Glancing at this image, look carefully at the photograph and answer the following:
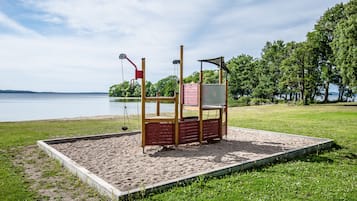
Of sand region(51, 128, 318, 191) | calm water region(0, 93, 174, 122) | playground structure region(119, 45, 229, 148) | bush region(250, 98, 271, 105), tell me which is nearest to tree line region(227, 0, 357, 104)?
bush region(250, 98, 271, 105)

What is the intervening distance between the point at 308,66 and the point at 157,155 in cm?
2903

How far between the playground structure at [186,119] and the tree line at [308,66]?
7074mm

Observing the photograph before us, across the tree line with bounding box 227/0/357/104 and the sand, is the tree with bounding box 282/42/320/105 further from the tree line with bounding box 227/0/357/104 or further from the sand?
Answer: the sand

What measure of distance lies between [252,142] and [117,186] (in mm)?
4837

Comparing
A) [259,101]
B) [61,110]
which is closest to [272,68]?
[259,101]

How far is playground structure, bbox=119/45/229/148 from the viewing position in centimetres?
666

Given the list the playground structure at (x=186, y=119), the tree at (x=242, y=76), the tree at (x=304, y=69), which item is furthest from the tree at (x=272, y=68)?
the playground structure at (x=186, y=119)

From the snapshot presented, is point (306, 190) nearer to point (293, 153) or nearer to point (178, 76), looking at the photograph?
point (293, 153)

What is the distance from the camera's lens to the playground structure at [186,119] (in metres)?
6.66

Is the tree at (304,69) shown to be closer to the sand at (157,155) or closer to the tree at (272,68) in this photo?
the tree at (272,68)

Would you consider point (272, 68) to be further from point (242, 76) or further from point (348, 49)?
point (348, 49)

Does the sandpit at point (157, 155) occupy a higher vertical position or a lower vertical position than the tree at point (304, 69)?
lower

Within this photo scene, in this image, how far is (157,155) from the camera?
635cm

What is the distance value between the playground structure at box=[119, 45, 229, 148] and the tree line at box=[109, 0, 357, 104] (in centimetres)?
707
